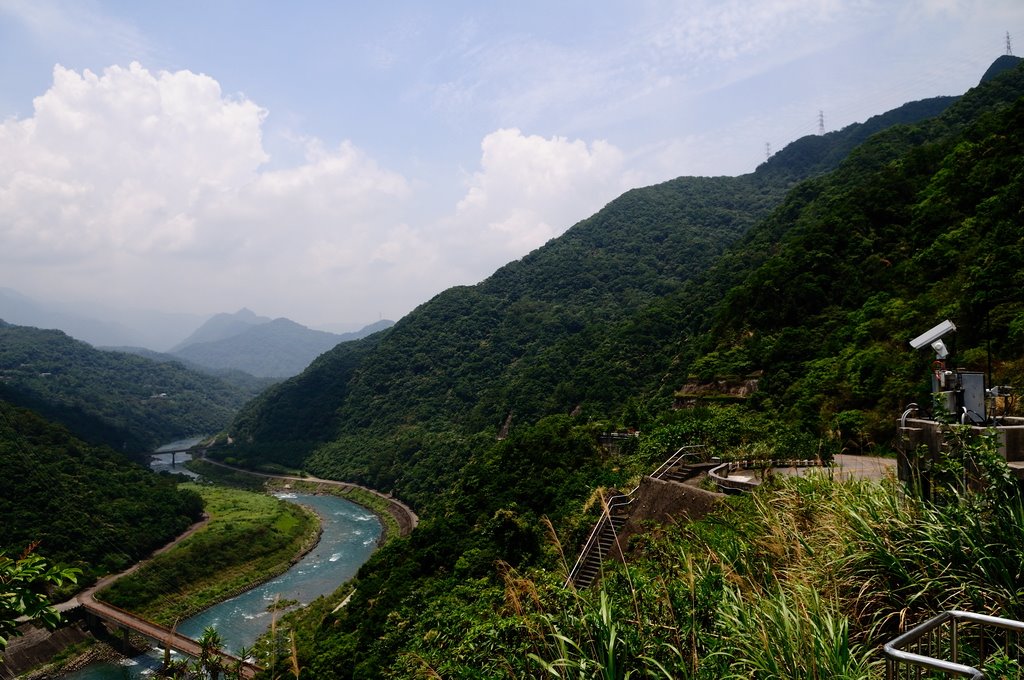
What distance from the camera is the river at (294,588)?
34062 mm

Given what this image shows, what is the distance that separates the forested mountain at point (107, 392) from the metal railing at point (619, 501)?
8231 centimetres

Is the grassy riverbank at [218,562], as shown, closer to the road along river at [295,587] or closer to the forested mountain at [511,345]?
the road along river at [295,587]

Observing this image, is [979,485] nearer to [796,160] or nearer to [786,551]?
[786,551]

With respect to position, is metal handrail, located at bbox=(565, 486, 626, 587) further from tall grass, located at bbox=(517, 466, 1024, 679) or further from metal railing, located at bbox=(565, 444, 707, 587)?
tall grass, located at bbox=(517, 466, 1024, 679)

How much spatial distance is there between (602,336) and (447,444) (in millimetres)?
21261

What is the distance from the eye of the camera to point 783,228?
52.9m

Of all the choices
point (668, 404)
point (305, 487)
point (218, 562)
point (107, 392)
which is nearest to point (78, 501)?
point (218, 562)

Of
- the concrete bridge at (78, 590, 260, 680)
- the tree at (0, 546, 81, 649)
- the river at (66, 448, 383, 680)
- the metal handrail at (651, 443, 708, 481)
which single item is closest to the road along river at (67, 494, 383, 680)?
the river at (66, 448, 383, 680)

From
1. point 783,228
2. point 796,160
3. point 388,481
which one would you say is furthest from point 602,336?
point 796,160

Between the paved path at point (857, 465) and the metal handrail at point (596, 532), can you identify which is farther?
the paved path at point (857, 465)

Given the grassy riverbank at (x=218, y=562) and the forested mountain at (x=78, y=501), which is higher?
the forested mountain at (x=78, y=501)

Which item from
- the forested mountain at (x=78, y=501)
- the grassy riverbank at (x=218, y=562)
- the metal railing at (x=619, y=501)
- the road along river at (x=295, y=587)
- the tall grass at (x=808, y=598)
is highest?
the tall grass at (x=808, y=598)

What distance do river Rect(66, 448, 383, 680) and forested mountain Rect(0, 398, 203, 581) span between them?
27.4 ft

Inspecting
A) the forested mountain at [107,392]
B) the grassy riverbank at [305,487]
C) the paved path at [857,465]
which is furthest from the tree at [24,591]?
the forested mountain at [107,392]
